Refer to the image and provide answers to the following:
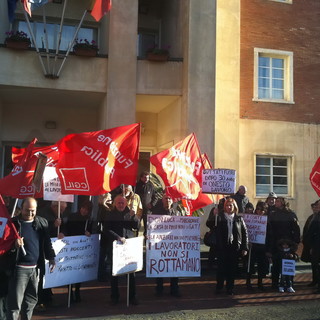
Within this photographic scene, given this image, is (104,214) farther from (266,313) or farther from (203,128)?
(203,128)

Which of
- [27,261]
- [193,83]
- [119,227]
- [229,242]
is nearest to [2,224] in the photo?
[27,261]

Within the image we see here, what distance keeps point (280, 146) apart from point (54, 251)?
1031 centimetres

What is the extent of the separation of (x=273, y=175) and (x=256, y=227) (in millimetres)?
6552

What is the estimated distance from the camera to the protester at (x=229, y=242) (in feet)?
24.7

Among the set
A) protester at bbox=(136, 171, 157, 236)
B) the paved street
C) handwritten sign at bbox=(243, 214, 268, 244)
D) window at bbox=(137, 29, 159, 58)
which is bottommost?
the paved street

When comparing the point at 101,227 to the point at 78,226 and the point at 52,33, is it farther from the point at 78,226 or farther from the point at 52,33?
the point at 52,33

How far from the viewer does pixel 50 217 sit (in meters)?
6.83

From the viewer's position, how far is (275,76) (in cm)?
1468

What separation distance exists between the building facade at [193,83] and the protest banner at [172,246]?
5.24 metres

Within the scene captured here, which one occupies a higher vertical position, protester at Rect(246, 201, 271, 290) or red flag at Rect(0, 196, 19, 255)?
red flag at Rect(0, 196, 19, 255)

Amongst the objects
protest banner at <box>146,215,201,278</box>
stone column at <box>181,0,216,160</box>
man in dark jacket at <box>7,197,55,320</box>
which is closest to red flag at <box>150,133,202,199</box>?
protest banner at <box>146,215,201,278</box>

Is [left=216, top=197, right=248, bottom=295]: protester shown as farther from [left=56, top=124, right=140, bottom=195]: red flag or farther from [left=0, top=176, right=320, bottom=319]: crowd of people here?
[left=56, top=124, right=140, bottom=195]: red flag

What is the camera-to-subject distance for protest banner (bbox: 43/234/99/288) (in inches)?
244

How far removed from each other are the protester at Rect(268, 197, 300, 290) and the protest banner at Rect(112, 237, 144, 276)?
292 cm
